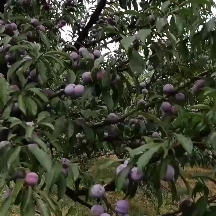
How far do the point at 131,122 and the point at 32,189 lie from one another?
0.78 meters

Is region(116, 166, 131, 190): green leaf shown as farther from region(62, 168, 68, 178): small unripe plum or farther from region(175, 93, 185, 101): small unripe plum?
region(175, 93, 185, 101): small unripe plum

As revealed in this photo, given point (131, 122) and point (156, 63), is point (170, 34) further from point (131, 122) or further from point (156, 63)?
point (131, 122)

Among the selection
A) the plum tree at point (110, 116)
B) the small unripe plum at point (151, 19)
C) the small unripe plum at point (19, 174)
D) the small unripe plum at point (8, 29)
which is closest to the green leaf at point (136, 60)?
the plum tree at point (110, 116)

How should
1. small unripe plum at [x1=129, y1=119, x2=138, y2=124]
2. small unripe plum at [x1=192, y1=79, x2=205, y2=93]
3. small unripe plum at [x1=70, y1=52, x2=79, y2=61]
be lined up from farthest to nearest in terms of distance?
small unripe plum at [x1=129, y1=119, x2=138, y2=124], small unripe plum at [x1=70, y1=52, x2=79, y2=61], small unripe plum at [x1=192, y1=79, x2=205, y2=93]

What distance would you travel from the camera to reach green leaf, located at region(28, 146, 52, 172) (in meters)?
0.84

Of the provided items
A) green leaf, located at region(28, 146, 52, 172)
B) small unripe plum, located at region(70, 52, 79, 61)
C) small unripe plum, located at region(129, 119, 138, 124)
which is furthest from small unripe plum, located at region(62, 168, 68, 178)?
small unripe plum, located at region(129, 119, 138, 124)

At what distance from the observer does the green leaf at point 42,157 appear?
0.84 meters

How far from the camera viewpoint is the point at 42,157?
846 mm

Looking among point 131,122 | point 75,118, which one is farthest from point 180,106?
point 131,122

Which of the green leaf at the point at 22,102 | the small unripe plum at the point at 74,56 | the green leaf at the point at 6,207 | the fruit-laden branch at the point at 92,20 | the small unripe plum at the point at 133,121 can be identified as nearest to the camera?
the green leaf at the point at 6,207

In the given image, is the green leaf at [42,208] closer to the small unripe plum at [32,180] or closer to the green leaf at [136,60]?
the small unripe plum at [32,180]

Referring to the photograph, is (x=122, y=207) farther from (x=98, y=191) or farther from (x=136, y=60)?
(x=136, y=60)

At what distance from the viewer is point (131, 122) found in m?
1.55

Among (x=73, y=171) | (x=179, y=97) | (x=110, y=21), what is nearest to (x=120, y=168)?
(x=73, y=171)
